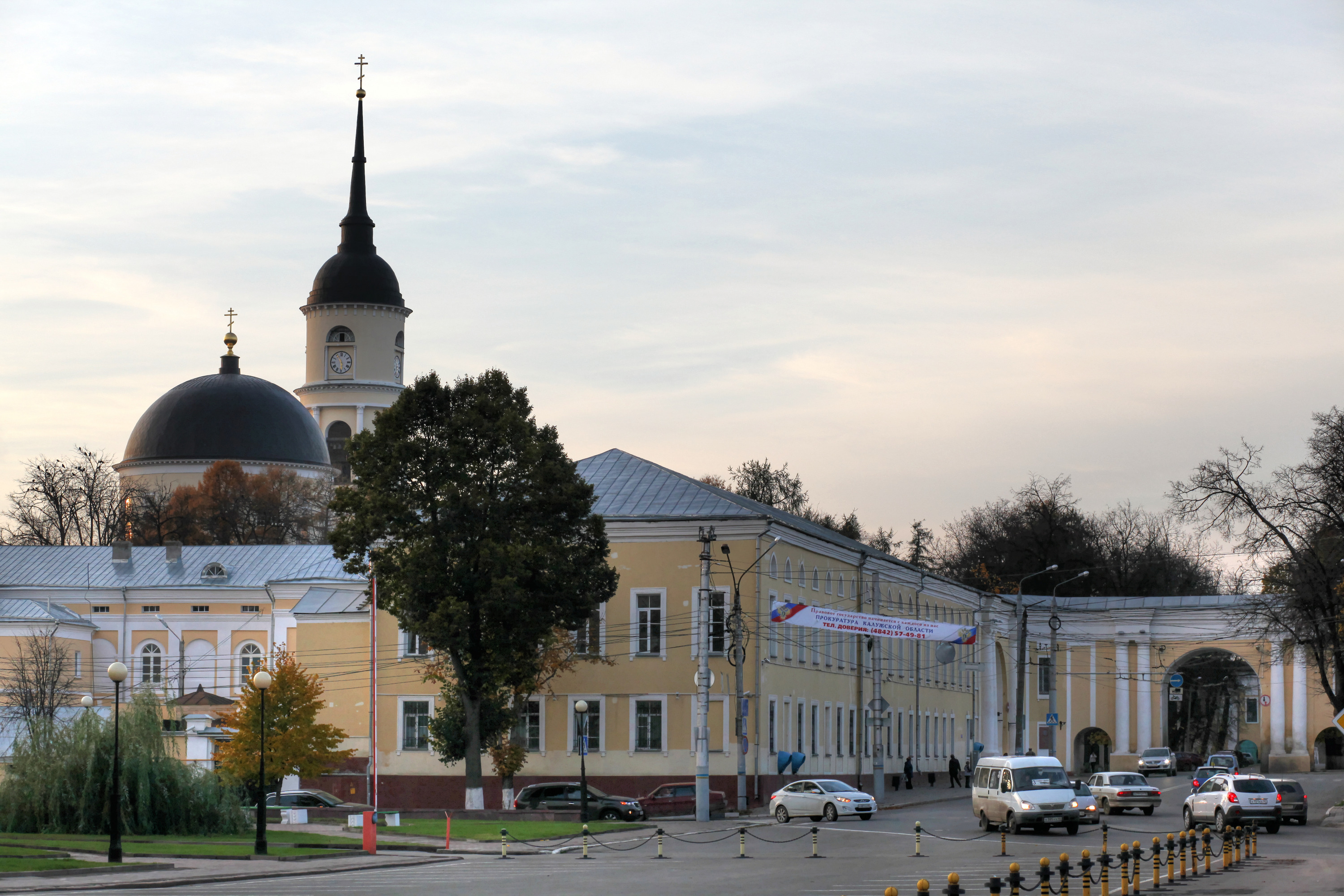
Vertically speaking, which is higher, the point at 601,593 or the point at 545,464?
the point at 545,464

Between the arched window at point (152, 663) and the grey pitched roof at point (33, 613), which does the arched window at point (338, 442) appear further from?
the grey pitched roof at point (33, 613)

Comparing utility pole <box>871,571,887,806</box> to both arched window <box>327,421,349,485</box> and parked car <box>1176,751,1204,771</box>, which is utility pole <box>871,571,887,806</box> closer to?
parked car <box>1176,751,1204,771</box>

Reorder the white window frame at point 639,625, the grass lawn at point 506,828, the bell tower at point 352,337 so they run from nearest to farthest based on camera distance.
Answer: the grass lawn at point 506,828 → the white window frame at point 639,625 → the bell tower at point 352,337

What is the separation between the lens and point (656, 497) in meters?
62.0

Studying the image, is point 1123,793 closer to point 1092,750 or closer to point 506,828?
point 506,828

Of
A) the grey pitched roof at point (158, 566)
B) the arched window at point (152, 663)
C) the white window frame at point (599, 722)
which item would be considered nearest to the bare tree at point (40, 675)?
the arched window at point (152, 663)

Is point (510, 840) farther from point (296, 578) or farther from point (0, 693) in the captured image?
point (296, 578)

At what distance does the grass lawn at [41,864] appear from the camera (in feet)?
96.6

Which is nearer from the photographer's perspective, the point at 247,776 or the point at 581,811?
the point at 581,811

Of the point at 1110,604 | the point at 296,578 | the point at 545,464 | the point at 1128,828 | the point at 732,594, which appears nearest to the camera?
the point at 1128,828

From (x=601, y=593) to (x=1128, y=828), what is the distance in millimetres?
17890

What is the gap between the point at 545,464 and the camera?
5384 centimetres

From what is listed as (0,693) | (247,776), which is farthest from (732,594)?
(0,693)

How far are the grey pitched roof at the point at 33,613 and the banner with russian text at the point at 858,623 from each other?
1644 inches
